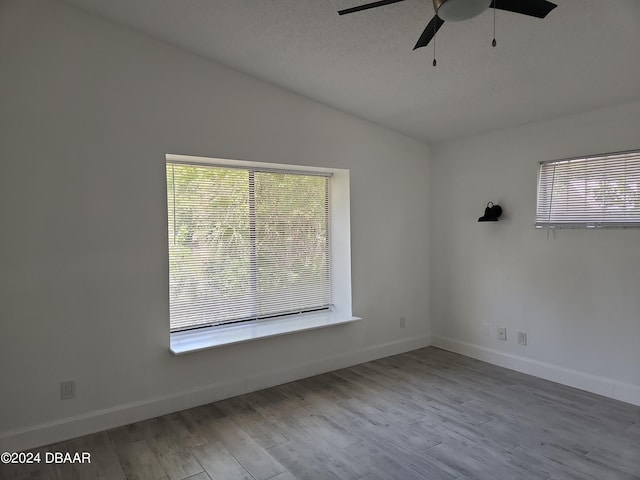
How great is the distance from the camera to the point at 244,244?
376 centimetres

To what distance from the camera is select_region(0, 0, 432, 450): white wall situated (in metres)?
2.59

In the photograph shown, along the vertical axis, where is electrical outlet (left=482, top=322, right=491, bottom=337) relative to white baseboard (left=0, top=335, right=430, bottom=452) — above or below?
above

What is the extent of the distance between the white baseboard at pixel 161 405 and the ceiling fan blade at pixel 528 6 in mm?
3121

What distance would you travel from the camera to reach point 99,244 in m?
2.85

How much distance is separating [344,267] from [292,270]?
55 centimetres

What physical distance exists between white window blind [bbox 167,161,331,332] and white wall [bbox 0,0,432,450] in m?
0.30

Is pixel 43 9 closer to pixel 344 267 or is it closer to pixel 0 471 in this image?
pixel 0 471

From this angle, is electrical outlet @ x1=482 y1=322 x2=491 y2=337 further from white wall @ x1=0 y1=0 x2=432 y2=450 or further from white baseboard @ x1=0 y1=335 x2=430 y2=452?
white wall @ x1=0 y1=0 x2=432 y2=450

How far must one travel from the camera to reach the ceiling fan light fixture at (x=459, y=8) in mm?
1764

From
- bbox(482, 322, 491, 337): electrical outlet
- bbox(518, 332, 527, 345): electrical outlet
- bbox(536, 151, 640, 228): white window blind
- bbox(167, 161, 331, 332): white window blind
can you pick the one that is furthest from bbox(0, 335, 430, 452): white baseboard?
bbox(536, 151, 640, 228): white window blind

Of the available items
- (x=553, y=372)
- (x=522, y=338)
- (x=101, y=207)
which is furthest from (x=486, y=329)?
(x=101, y=207)

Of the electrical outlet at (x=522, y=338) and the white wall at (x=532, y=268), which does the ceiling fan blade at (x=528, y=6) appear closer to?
the white wall at (x=532, y=268)

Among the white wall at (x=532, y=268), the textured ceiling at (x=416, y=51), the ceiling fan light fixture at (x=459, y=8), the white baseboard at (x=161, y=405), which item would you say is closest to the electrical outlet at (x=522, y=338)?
the white wall at (x=532, y=268)

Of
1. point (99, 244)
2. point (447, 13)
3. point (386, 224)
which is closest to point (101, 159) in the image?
point (99, 244)
